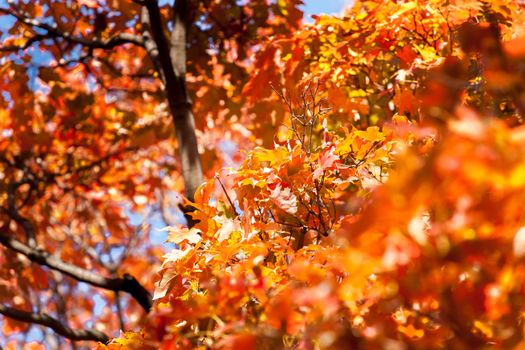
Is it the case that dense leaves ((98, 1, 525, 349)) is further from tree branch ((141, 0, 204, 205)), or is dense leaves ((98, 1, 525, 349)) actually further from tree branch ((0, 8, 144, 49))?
tree branch ((0, 8, 144, 49))

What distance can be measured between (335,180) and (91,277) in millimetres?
2150

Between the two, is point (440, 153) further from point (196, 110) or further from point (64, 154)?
point (64, 154)

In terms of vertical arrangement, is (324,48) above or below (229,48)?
below

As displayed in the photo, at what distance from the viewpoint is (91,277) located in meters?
3.70

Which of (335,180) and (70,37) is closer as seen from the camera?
(335,180)

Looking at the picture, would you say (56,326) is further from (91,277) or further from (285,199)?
(285,199)

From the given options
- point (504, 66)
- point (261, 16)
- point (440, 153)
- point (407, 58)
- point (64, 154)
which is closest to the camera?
point (440, 153)

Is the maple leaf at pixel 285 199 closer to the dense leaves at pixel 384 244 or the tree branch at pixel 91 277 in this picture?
the dense leaves at pixel 384 244

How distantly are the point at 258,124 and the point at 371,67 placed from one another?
42.5 inches

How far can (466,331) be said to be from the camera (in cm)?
110

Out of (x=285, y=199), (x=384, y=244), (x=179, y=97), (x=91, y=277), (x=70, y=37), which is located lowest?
(x=384, y=244)

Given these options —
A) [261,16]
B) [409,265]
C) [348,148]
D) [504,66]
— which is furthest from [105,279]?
[504,66]

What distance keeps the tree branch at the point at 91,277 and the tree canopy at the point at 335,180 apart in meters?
0.01

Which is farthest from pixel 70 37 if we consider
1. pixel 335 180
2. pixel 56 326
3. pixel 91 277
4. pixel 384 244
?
pixel 384 244
